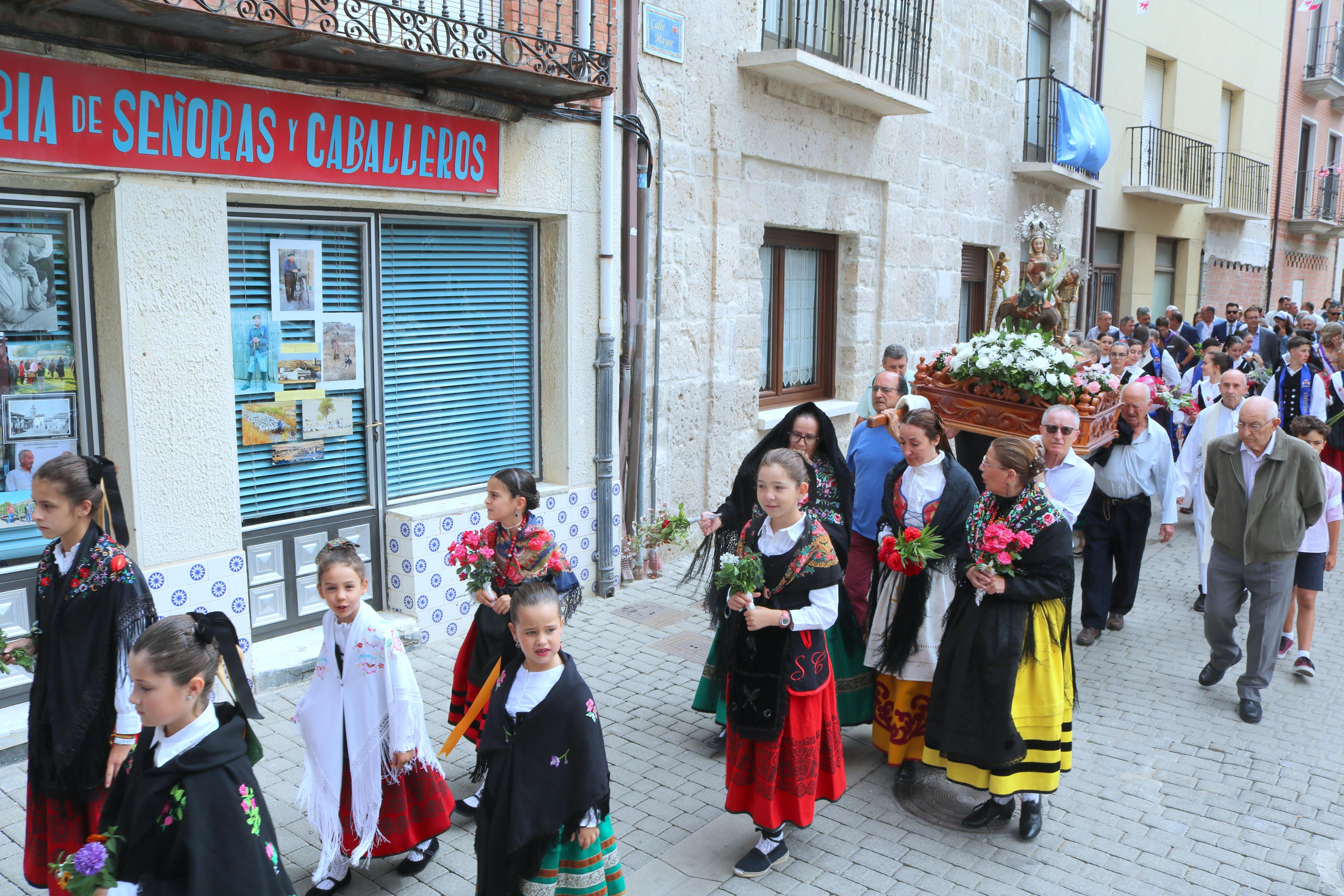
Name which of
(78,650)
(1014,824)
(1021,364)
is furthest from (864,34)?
(78,650)

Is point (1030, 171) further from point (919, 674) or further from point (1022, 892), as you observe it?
point (1022, 892)

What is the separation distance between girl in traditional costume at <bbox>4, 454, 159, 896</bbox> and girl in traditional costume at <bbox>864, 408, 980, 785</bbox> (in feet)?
10.6

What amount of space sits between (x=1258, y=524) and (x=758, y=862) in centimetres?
379

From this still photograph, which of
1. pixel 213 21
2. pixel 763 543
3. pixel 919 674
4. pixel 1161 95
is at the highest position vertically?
pixel 1161 95

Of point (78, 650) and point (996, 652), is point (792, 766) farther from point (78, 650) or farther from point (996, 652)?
point (78, 650)

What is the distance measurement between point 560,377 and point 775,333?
3383mm

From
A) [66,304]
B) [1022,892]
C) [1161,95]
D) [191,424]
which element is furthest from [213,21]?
[1161,95]

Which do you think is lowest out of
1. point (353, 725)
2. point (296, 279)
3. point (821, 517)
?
point (353, 725)

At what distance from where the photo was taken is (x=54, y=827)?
3721 millimetres

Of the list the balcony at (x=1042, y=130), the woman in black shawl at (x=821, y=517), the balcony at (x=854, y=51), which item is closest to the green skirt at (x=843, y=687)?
the woman in black shawl at (x=821, y=517)

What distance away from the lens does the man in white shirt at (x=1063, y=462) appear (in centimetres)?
551

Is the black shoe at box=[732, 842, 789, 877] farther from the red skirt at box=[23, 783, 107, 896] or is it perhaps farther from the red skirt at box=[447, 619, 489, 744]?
the red skirt at box=[23, 783, 107, 896]

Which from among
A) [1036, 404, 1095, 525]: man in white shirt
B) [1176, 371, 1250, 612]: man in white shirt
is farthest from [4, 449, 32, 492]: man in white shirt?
[1176, 371, 1250, 612]: man in white shirt

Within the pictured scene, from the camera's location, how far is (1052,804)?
16.6ft
